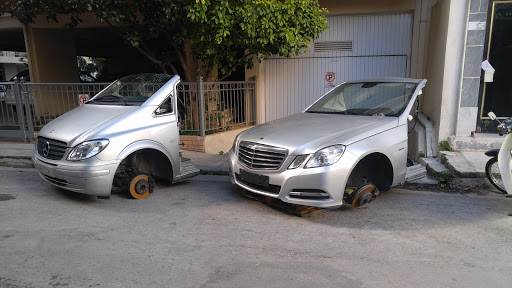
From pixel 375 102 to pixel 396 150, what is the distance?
977 millimetres

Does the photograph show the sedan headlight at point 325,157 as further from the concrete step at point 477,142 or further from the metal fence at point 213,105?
the metal fence at point 213,105

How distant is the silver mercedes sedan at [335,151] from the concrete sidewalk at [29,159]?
175cm

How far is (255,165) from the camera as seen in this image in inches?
183

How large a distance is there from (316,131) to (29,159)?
5784 millimetres

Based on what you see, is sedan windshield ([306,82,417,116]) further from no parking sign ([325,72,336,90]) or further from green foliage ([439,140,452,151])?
no parking sign ([325,72,336,90])

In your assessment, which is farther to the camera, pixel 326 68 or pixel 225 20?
pixel 326 68

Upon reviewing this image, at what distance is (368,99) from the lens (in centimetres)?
557

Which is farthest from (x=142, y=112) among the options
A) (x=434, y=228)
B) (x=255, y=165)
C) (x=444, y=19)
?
(x=444, y=19)

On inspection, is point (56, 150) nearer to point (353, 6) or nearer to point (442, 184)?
point (442, 184)

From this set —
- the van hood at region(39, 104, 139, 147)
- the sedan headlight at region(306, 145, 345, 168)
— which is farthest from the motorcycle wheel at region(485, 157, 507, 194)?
the van hood at region(39, 104, 139, 147)

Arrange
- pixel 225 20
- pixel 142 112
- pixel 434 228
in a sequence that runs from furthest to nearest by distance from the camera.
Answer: pixel 225 20 < pixel 142 112 < pixel 434 228

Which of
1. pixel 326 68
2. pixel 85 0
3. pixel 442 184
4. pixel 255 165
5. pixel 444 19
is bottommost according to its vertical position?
pixel 442 184

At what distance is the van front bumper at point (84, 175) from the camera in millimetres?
4516

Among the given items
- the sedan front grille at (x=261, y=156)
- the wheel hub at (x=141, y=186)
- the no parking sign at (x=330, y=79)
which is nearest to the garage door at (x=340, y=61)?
the no parking sign at (x=330, y=79)
